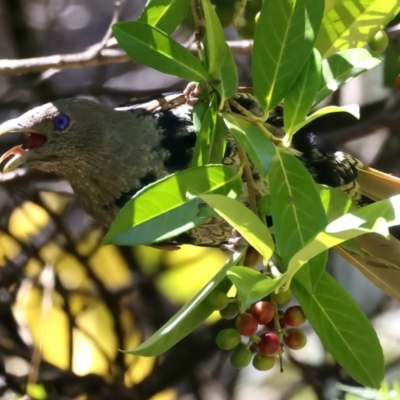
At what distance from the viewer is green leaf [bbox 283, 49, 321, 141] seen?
500 mm

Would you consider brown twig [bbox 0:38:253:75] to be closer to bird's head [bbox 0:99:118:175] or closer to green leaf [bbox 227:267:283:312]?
bird's head [bbox 0:99:118:175]

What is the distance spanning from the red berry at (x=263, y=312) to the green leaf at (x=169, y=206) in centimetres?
16

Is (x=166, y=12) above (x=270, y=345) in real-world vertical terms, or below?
above

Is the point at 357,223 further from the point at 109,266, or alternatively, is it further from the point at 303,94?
the point at 109,266

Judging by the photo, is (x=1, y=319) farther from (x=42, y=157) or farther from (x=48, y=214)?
(x=42, y=157)

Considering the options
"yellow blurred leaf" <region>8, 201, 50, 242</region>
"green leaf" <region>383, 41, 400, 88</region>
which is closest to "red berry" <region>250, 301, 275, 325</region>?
"green leaf" <region>383, 41, 400, 88</region>

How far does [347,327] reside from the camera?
0.53 meters

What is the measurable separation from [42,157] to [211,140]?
0.40 metres

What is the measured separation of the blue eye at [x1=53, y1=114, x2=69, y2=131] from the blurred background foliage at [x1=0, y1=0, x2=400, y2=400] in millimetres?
457

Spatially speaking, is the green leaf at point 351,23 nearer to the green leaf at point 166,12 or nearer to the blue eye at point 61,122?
the green leaf at point 166,12

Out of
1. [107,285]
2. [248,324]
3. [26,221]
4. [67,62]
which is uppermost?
[67,62]

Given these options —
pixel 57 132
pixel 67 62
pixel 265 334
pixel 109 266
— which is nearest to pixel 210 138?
pixel 265 334

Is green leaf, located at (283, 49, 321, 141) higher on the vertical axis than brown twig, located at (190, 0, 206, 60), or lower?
lower

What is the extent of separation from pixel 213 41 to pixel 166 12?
5.2 inches
